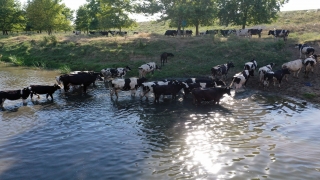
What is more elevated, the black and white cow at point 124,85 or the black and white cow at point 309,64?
the black and white cow at point 309,64

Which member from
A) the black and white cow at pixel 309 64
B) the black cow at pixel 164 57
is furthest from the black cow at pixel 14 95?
the black and white cow at pixel 309 64

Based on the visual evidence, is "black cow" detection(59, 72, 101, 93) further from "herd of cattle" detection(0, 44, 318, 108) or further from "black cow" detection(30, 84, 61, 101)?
"black cow" detection(30, 84, 61, 101)

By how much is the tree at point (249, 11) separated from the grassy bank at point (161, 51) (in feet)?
23.5

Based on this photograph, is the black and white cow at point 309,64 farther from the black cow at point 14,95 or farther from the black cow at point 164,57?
the black cow at point 14,95

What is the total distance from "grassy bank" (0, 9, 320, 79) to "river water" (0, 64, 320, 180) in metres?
8.39

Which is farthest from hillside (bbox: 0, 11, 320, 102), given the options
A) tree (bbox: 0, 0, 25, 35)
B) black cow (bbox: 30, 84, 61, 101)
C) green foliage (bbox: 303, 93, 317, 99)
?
tree (bbox: 0, 0, 25, 35)

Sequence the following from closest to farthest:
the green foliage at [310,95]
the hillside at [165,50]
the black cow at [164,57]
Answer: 1. the green foliage at [310,95]
2. the hillside at [165,50]
3. the black cow at [164,57]

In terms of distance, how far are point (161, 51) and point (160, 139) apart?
18.0 metres


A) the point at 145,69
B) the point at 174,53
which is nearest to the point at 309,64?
the point at 145,69

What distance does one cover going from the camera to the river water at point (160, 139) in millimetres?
7898

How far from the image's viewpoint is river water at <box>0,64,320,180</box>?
25.9 feet

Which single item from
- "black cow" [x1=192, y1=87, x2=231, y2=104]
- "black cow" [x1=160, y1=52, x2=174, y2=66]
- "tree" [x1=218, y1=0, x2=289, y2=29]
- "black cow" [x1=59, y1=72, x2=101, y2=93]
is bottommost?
"black cow" [x1=192, y1=87, x2=231, y2=104]

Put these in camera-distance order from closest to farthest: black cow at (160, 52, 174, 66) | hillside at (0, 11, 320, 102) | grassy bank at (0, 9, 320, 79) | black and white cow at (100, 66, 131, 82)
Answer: black and white cow at (100, 66, 131, 82) → hillside at (0, 11, 320, 102) → grassy bank at (0, 9, 320, 79) → black cow at (160, 52, 174, 66)

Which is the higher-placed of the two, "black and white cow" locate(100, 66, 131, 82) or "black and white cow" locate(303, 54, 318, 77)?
"black and white cow" locate(303, 54, 318, 77)
